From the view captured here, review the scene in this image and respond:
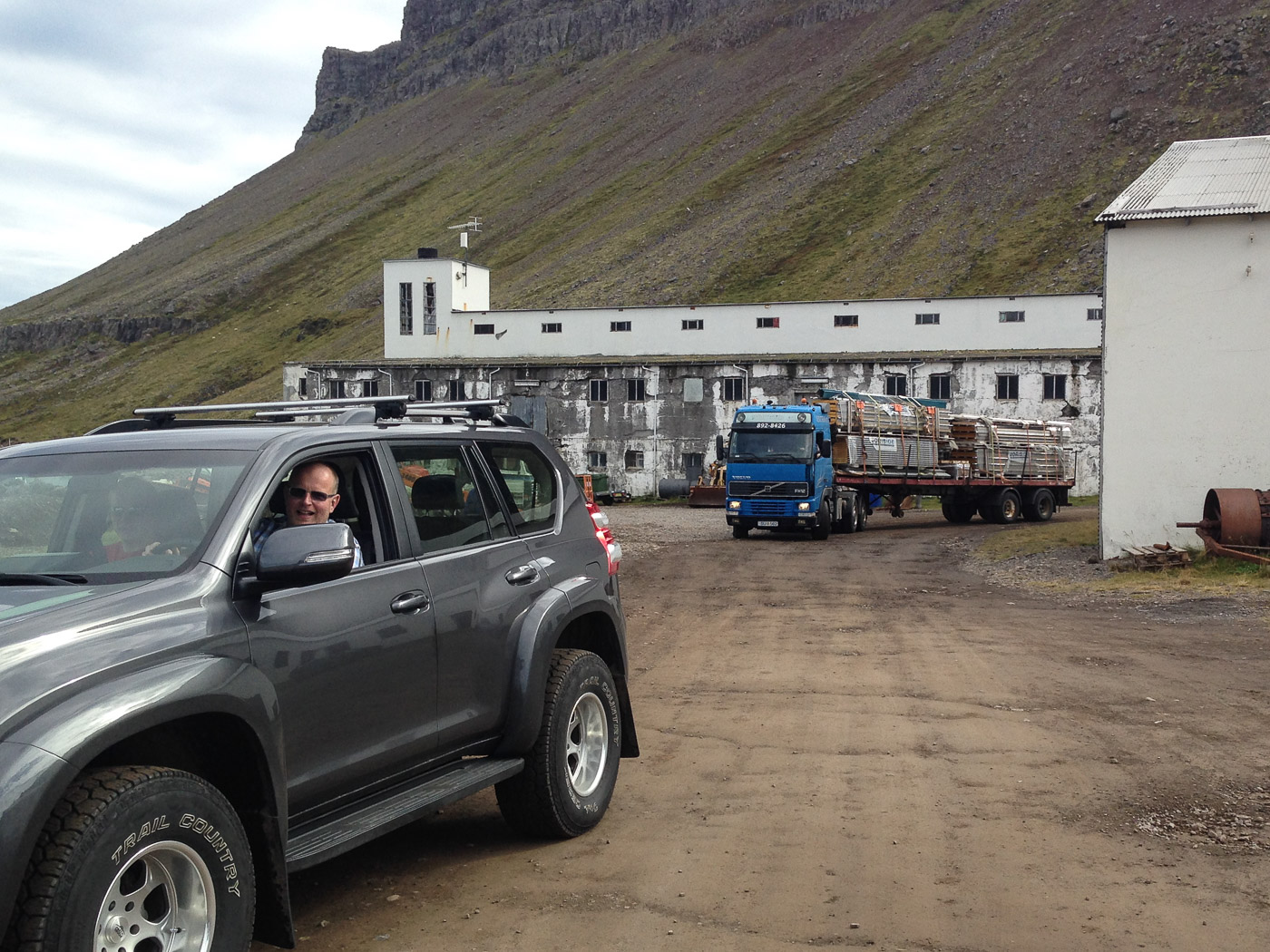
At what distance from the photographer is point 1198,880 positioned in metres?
5.49

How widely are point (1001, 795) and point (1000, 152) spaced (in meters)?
101

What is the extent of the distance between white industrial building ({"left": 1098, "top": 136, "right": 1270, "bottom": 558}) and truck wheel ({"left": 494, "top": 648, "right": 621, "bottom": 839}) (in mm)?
17229

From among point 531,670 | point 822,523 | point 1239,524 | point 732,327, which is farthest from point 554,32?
point 531,670

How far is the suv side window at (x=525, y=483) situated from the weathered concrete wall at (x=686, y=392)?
1559 inches

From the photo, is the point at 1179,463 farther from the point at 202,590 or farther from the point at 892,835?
the point at 202,590

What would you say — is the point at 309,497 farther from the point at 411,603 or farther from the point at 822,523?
the point at 822,523

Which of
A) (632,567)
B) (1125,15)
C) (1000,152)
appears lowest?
(632,567)

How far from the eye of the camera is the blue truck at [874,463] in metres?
30.0

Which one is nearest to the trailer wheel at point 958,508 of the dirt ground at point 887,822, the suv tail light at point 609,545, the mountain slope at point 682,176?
the dirt ground at point 887,822

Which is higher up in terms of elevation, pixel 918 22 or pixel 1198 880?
pixel 918 22

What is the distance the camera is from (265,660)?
417 centimetres

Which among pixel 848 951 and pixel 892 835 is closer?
pixel 848 951

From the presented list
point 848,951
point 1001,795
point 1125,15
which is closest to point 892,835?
point 1001,795

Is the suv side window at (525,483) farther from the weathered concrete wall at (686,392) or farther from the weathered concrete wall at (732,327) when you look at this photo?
the weathered concrete wall at (732,327)
